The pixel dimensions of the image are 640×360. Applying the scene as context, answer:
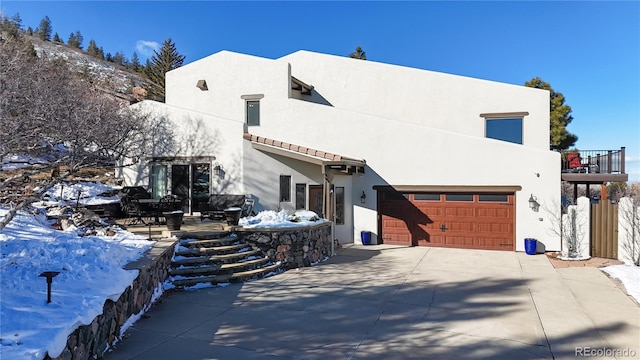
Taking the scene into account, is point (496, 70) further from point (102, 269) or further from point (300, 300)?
point (102, 269)

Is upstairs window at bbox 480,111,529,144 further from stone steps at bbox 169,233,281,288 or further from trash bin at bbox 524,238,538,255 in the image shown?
stone steps at bbox 169,233,281,288

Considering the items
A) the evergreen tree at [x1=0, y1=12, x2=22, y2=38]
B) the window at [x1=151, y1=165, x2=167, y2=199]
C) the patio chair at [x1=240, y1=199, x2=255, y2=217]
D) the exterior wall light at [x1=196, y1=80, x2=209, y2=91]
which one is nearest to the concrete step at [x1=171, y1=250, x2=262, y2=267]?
the patio chair at [x1=240, y1=199, x2=255, y2=217]

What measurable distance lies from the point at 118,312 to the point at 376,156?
10.8 meters

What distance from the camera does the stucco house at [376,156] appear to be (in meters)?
12.8

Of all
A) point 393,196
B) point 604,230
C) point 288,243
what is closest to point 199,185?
point 288,243

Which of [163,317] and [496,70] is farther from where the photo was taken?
[496,70]

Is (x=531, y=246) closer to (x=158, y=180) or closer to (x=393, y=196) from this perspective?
(x=393, y=196)

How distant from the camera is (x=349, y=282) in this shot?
8.41 metres

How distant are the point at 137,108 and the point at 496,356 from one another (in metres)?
14.5

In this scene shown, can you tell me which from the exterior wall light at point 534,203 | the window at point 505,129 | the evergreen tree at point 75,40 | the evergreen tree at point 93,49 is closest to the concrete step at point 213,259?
the exterior wall light at point 534,203

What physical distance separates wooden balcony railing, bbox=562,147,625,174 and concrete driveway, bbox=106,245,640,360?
625 centimetres

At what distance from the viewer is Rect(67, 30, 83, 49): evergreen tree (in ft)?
189

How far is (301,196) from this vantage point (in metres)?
13.9

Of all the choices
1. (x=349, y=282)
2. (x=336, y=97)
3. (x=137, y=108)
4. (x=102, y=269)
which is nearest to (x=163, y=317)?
(x=102, y=269)
